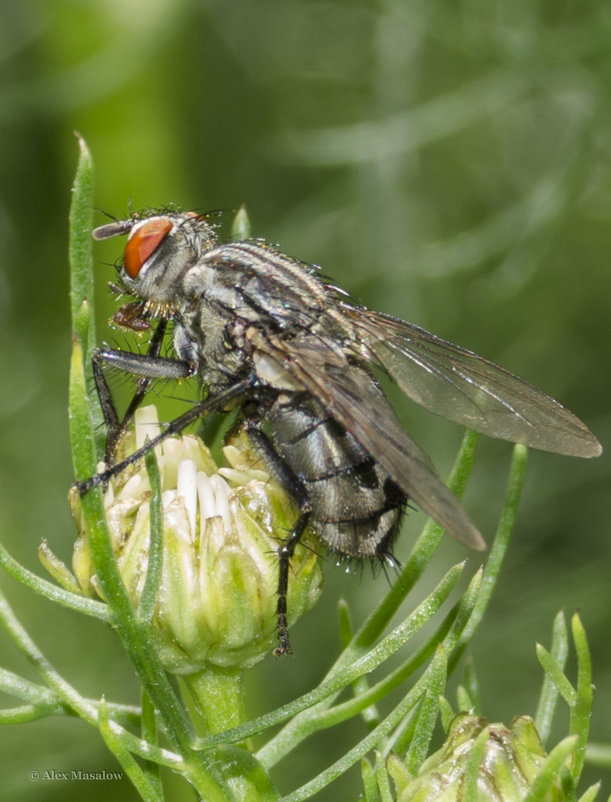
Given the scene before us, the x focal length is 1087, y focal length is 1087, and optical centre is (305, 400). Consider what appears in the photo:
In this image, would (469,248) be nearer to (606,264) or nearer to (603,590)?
(606,264)

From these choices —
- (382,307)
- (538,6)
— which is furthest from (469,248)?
(538,6)

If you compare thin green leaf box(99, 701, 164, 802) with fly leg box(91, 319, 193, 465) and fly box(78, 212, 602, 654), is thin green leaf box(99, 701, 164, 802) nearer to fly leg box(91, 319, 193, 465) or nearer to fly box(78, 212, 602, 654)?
fly box(78, 212, 602, 654)

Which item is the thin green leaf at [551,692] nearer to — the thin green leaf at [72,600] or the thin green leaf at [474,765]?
the thin green leaf at [474,765]

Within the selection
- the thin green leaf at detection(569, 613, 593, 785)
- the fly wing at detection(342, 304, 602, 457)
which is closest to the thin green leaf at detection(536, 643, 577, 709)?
the thin green leaf at detection(569, 613, 593, 785)

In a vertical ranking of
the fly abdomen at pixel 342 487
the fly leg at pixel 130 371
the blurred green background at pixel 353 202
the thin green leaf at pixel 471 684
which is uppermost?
the blurred green background at pixel 353 202

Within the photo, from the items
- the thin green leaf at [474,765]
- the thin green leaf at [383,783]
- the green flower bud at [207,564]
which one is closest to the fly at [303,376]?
the green flower bud at [207,564]

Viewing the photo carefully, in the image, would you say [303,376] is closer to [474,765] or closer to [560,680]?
[560,680]
